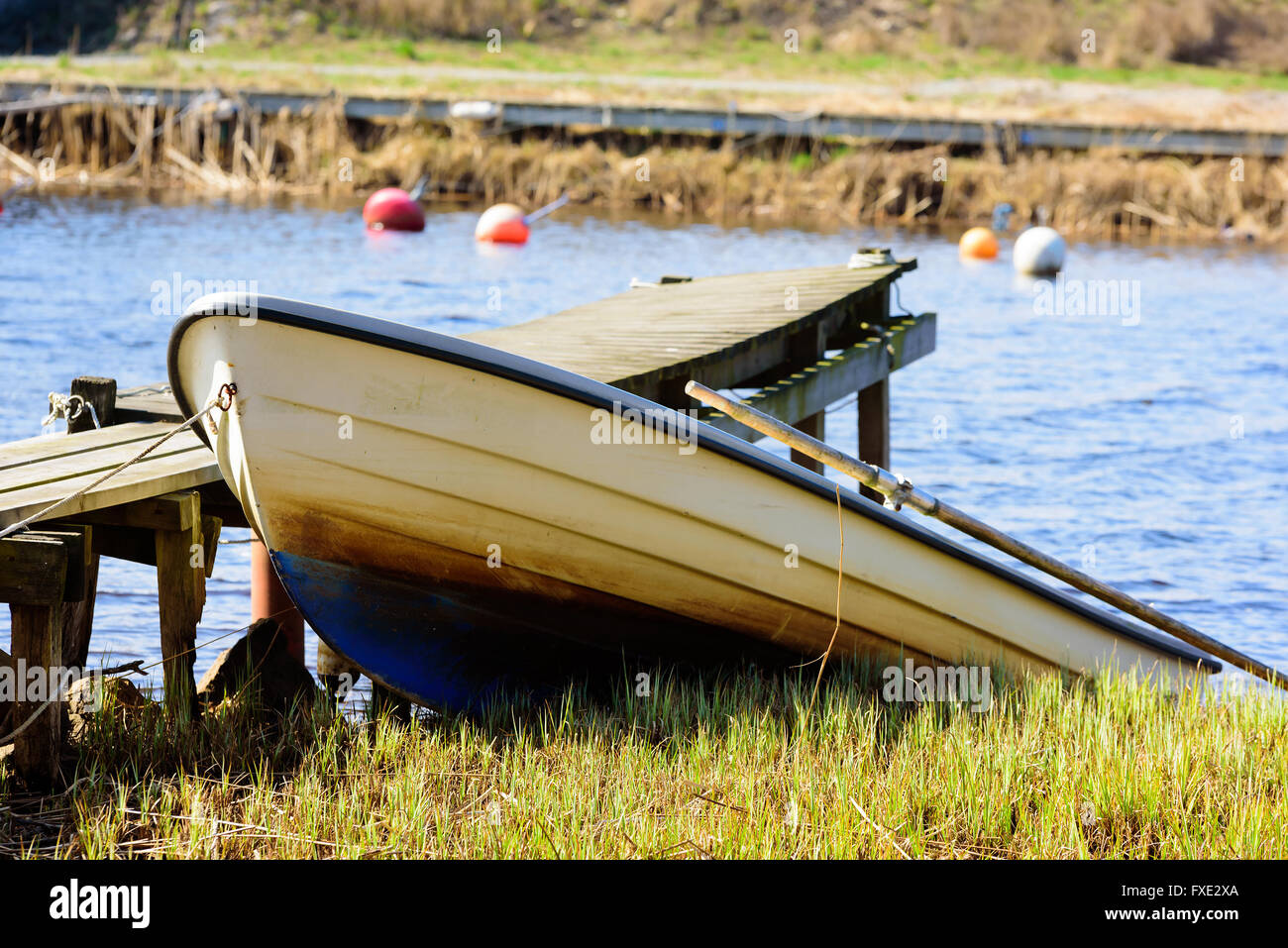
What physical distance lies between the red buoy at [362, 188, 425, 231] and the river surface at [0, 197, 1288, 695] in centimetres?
40

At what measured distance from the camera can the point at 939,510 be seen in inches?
226

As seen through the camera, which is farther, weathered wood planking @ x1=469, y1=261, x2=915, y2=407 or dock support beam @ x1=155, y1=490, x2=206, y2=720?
weathered wood planking @ x1=469, y1=261, x2=915, y2=407

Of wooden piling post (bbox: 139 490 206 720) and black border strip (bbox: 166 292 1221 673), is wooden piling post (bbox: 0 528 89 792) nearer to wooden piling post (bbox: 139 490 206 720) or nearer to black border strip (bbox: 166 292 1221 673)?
wooden piling post (bbox: 139 490 206 720)

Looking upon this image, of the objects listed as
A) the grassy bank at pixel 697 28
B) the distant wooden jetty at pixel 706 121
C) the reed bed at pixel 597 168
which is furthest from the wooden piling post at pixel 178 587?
the grassy bank at pixel 697 28

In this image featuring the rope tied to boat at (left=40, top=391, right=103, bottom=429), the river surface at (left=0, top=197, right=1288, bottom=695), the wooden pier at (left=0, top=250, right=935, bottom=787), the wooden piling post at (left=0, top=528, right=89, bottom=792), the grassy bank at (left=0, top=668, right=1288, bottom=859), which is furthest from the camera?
the river surface at (left=0, top=197, right=1288, bottom=695)

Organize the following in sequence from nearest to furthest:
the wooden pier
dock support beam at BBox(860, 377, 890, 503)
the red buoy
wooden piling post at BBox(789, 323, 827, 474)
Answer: the wooden pier → wooden piling post at BBox(789, 323, 827, 474) → dock support beam at BBox(860, 377, 890, 503) → the red buoy

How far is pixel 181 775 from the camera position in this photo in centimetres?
477

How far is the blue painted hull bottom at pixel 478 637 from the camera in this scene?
5488 millimetres

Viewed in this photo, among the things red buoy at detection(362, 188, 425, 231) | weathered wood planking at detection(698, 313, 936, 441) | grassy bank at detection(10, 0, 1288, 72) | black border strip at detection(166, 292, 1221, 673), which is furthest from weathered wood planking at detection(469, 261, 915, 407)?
grassy bank at detection(10, 0, 1288, 72)

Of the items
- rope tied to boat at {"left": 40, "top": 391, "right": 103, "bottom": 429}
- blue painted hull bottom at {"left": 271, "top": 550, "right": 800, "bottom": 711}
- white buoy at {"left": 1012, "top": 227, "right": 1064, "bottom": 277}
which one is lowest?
blue painted hull bottom at {"left": 271, "top": 550, "right": 800, "bottom": 711}

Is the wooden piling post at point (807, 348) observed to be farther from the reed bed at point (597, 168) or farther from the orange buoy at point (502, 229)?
the reed bed at point (597, 168)

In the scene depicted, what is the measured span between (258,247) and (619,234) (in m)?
5.67

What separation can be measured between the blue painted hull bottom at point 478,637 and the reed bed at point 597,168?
2108cm

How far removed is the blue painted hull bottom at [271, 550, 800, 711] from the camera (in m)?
5.49
